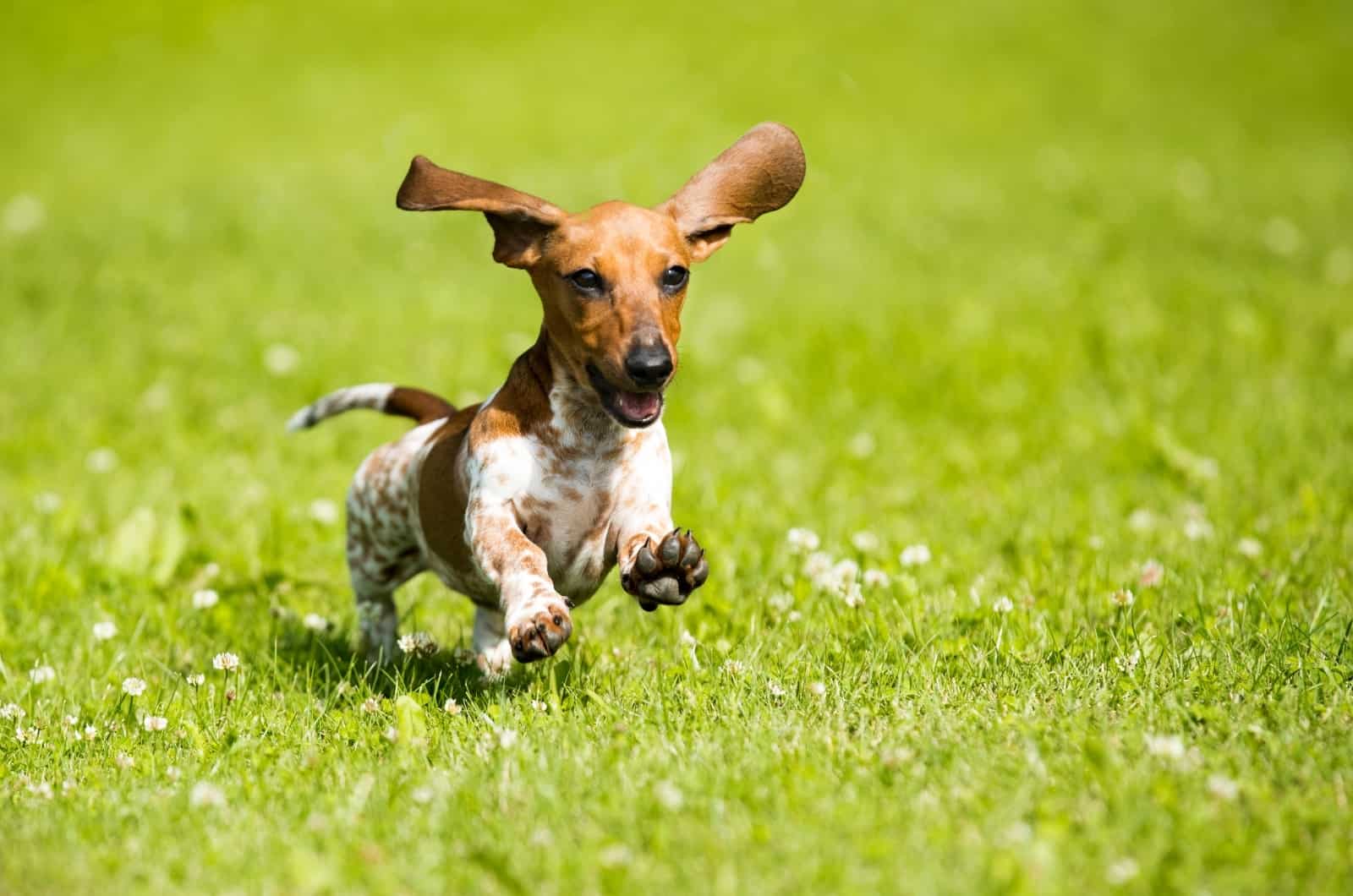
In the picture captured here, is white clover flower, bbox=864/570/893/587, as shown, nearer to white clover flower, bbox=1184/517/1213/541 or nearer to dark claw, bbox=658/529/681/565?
dark claw, bbox=658/529/681/565

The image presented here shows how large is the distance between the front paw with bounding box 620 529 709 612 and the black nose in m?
0.41

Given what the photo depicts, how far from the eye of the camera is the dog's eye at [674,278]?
4078 millimetres

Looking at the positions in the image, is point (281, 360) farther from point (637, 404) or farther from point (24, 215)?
point (637, 404)

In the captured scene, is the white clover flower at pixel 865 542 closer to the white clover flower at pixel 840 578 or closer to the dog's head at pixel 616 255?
the white clover flower at pixel 840 578

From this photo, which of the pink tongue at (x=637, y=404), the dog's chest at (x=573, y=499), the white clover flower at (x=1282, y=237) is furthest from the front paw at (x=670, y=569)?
the white clover flower at (x=1282, y=237)

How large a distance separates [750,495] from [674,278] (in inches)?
118

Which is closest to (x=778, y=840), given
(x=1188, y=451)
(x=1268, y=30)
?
(x=1188, y=451)

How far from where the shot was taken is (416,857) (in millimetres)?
3064

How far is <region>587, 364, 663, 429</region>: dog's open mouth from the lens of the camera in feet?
12.9

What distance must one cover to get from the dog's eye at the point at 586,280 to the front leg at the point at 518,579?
681mm

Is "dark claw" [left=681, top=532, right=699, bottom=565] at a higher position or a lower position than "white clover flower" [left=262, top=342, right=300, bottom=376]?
higher

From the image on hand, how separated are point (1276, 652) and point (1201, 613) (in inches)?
18.5

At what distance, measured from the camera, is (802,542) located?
5660 millimetres

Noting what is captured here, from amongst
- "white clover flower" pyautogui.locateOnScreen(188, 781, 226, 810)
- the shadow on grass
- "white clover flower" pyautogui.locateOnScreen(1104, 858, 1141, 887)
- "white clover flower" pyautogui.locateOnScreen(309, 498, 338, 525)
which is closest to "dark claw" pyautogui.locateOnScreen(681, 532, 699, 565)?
the shadow on grass
